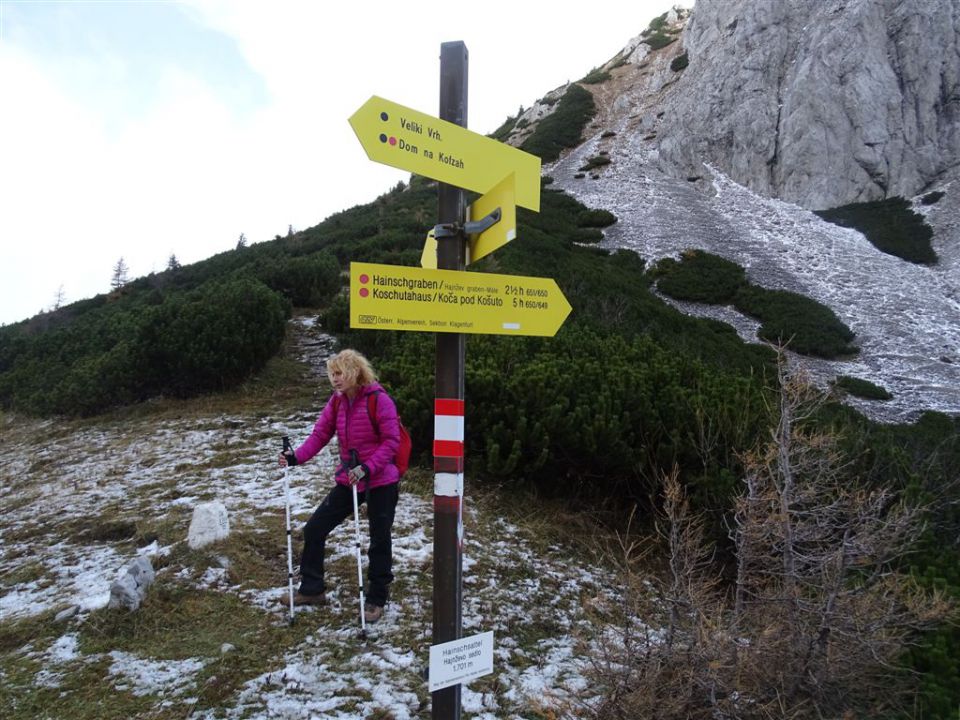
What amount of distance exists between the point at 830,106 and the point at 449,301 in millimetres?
31509

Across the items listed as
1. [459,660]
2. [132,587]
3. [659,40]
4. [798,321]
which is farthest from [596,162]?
[459,660]

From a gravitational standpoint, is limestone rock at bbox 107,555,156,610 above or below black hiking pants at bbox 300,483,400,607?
below

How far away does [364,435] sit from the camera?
360 centimetres

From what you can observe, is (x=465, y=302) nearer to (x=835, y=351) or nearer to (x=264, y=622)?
(x=264, y=622)

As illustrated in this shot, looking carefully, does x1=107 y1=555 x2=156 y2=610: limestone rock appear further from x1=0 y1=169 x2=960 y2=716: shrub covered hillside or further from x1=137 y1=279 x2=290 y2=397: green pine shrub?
x1=137 y1=279 x2=290 y2=397: green pine shrub

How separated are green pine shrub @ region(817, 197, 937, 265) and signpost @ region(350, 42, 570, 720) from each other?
22891 millimetres

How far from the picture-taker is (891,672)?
8.89 feet

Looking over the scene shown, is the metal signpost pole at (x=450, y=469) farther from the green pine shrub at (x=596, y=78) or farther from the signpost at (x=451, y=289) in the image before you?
the green pine shrub at (x=596, y=78)

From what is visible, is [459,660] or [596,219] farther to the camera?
[596,219]

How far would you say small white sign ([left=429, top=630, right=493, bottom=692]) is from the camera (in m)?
1.99

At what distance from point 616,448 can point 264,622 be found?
10.1 feet

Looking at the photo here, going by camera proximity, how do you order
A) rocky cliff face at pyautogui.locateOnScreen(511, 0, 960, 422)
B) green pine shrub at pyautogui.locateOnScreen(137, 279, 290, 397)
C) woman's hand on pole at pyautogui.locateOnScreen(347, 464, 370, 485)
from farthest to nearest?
rocky cliff face at pyautogui.locateOnScreen(511, 0, 960, 422) < green pine shrub at pyautogui.locateOnScreen(137, 279, 290, 397) < woman's hand on pole at pyautogui.locateOnScreen(347, 464, 370, 485)

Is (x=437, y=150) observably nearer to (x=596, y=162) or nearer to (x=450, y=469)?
(x=450, y=469)

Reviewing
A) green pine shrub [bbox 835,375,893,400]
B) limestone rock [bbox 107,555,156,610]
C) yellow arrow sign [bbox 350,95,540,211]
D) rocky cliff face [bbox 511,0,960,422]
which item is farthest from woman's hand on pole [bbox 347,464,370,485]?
rocky cliff face [bbox 511,0,960,422]
